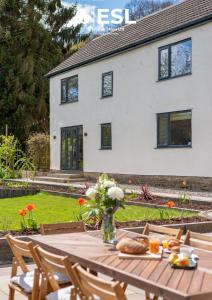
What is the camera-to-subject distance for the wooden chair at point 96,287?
3.21 meters

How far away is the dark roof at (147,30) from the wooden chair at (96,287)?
15054 mm

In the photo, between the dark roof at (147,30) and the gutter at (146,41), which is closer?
the gutter at (146,41)

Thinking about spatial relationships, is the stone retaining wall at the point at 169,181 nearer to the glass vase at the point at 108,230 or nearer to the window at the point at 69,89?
the window at the point at 69,89

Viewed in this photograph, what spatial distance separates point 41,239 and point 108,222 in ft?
2.73

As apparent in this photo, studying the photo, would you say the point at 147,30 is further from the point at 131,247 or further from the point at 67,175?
the point at 131,247

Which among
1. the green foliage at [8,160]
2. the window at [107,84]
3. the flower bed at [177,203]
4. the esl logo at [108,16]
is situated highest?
the esl logo at [108,16]

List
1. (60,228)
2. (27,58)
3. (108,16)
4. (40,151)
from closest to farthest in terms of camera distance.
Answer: (60,228) → (40,151) → (108,16) → (27,58)

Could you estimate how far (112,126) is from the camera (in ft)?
74.8

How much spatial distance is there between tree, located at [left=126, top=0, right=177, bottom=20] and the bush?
69.9 ft

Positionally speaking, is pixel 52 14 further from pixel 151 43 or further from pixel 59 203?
pixel 59 203

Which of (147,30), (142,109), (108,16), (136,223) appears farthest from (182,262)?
(108,16)

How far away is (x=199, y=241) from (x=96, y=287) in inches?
82.1

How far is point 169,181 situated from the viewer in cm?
1927

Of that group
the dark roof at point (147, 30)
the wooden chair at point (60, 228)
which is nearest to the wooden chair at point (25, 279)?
the wooden chair at point (60, 228)
